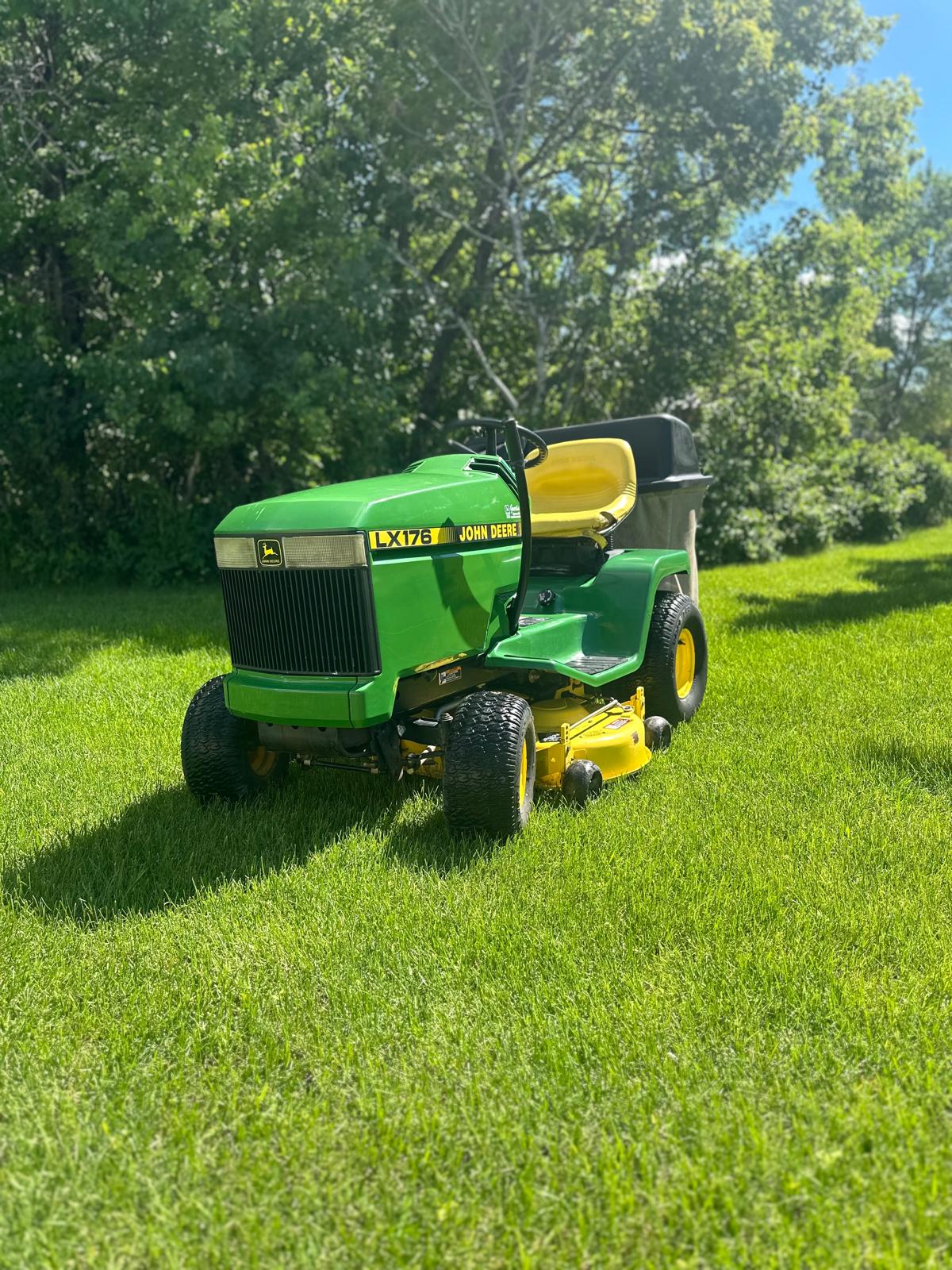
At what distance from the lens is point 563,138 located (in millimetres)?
12969

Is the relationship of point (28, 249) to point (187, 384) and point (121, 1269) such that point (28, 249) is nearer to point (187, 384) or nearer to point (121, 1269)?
point (187, 384)

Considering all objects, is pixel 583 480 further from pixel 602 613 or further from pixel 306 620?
pixel 306 620

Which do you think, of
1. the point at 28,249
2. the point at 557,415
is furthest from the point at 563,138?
the point at 28,249

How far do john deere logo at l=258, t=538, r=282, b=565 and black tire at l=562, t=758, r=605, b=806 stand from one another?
1345mm

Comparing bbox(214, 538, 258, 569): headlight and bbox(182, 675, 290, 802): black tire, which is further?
bbox(182, 675, 290, 802): black tire

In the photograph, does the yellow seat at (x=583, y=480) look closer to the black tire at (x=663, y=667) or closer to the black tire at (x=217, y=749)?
the black tire at (x=663, y=667)

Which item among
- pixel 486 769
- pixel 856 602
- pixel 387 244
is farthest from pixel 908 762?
pixel 387 244

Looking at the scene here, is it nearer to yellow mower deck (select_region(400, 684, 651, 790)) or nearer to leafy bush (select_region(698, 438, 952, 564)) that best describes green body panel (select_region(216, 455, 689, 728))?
yellow mower deck (select_region(400, 684, 651, 790))

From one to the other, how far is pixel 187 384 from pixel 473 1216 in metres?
9.77

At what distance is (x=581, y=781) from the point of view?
3.84 m

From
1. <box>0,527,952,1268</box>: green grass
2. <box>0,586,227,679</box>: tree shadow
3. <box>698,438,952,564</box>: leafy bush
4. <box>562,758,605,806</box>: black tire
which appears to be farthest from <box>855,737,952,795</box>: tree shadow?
<box>698,438,952,564</box>: leafy bush

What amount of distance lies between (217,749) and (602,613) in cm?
185

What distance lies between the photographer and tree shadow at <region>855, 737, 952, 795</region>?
4066 millimetres

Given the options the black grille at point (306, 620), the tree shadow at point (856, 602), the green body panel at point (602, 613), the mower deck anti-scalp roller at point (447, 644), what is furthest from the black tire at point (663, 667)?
the tree shadow at point (856, 602)
